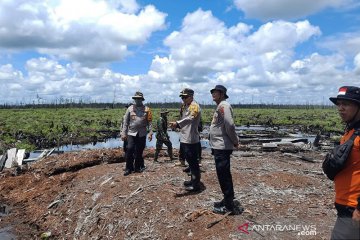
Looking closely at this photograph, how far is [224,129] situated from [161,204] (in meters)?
2.34

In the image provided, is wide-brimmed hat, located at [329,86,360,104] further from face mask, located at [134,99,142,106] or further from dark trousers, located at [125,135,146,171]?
dark trousers, located at [125,135,146,171]

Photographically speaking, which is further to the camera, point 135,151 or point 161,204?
point 135,151

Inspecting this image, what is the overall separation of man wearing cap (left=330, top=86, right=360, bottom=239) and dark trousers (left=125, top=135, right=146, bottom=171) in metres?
7.14

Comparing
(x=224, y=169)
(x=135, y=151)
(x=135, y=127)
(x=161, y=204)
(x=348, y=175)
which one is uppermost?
(x=348, y=175)

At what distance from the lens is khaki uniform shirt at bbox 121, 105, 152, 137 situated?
10.3 m

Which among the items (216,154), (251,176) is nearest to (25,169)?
(251,176)

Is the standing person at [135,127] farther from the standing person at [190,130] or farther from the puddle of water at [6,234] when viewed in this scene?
the puddle of water at [6,234]

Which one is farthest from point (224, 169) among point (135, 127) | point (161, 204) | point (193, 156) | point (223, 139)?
point (135, 127)

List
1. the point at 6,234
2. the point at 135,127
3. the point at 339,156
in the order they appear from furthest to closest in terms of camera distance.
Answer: the point at 135,127 < the point at 6,234 < the point at 339,156

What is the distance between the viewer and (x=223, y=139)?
22.2 ft

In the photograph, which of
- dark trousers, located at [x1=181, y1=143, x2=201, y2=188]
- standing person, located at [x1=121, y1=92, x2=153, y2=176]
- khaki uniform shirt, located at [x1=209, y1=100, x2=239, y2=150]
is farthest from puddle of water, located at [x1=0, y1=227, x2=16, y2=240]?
khaki uniform shirt, located at [x1=209, y1=100, x2=239, y2=150]

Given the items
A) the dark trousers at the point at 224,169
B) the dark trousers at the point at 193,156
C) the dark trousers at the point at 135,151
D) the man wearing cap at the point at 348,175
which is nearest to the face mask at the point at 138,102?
the dark trousers at the point at 135,151

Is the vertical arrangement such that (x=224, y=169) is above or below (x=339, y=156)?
below

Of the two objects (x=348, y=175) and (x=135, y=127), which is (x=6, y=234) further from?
(x=348, y=175)
